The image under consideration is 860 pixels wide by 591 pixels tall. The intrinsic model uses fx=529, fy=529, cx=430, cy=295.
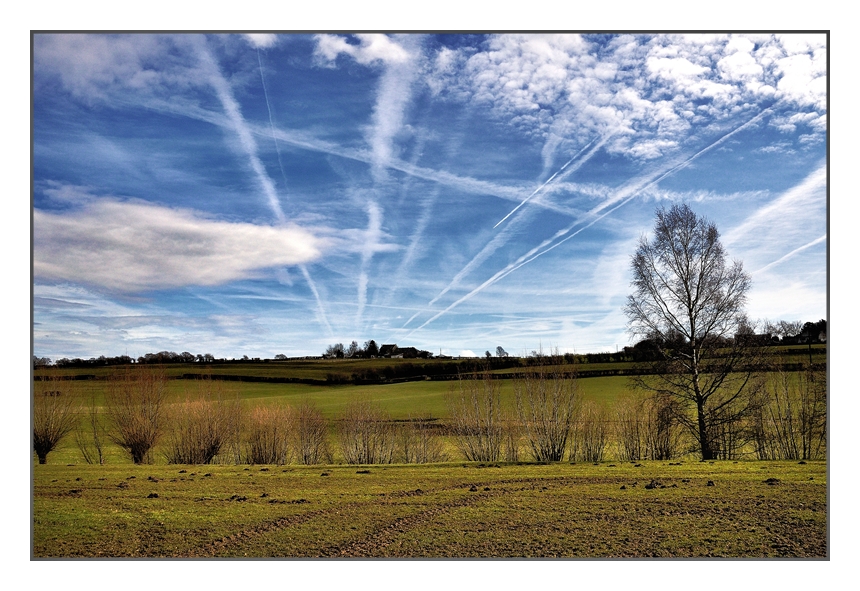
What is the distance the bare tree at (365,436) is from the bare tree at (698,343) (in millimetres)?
6249

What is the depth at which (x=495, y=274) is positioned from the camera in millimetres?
9539

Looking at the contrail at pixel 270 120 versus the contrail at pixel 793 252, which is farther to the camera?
the contrail at pixel 270 120

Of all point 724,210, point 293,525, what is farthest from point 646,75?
point 293,525

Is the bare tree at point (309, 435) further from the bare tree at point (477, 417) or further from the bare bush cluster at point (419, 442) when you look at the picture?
the bare tree at point (477, 417)

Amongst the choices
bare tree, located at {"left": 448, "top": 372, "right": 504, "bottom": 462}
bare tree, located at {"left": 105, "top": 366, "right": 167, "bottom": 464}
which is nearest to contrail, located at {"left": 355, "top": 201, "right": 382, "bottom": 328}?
bare tree, located at {"left": 448, "top": 372, "right": 504, "bottom": 462}

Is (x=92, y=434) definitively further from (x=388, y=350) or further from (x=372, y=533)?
(x=372, y=533)

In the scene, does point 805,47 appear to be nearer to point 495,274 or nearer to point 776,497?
point 495,274

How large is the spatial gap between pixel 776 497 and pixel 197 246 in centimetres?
973

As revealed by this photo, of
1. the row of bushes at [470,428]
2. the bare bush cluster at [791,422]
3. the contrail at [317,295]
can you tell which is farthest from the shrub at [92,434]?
the bare bush cluster at [791,422]

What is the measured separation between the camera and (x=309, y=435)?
13.1 metres

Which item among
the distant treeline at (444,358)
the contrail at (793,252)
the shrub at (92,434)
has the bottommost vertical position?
the shrub at (92,434)

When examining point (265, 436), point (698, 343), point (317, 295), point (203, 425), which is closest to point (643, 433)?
point (698, 343)

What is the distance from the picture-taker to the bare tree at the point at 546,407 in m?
12.8

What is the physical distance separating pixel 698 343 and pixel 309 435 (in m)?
9.44
